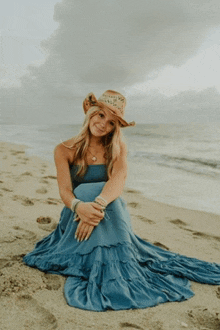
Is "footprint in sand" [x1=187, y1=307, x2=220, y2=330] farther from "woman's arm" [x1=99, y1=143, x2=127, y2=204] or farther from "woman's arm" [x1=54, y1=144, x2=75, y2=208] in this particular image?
"woman's arm" [x1=54, y1=144, x2=75, y2=208]

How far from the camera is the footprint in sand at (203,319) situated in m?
2.02

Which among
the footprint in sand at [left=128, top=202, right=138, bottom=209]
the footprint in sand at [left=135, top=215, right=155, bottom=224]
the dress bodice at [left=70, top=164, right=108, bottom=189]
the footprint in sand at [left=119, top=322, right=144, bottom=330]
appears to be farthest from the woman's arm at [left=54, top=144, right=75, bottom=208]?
the footprint in sand at [left=128, top=202, right=138, bottom=209]

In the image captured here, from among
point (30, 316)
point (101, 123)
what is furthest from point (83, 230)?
point (101, 123)

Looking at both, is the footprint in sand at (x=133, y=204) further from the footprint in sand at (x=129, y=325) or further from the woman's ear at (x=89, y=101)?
the footprint in sand at (x=129, y=325)

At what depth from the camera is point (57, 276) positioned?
2.51 meters

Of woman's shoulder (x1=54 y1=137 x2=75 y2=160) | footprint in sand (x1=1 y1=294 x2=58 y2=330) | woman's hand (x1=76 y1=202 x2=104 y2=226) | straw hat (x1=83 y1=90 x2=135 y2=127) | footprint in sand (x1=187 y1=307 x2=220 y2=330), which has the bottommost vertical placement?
footprint in sand (x1=187 y1=307 x2=220 y2=330)

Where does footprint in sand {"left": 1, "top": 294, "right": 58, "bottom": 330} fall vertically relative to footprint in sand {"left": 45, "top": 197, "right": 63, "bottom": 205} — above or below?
below

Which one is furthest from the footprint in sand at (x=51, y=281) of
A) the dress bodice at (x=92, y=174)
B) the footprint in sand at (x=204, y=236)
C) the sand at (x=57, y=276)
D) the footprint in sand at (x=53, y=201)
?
the footprint in sand at (x=53, y=201)

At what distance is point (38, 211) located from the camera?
4121 millimetres

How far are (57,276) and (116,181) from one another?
0.92 meters

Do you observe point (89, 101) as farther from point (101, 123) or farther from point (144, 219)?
point (144, 219)

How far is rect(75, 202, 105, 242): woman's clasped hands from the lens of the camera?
2424mm

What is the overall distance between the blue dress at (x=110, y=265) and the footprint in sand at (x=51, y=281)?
0.06m

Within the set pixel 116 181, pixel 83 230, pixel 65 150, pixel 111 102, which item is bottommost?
pixel 83 230
